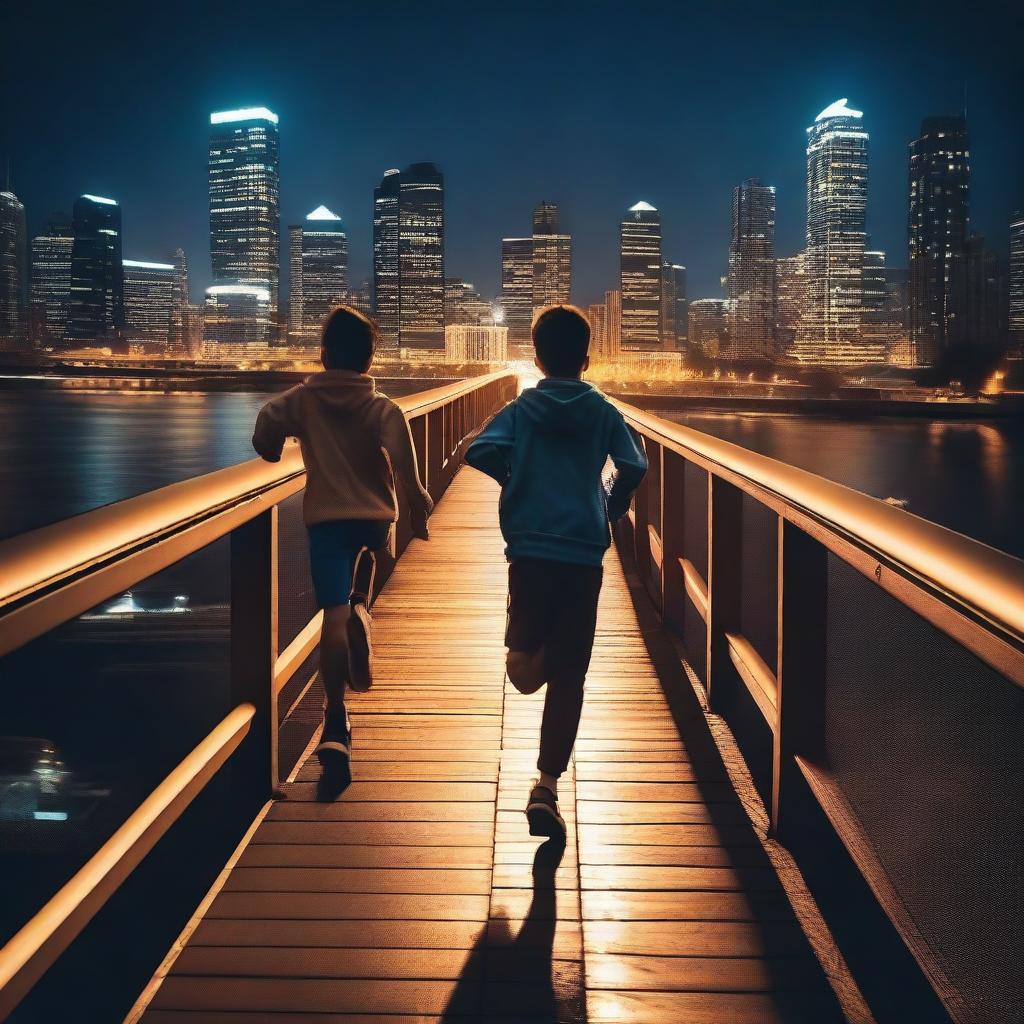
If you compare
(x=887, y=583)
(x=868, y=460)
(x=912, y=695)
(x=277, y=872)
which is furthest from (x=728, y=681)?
(x=868, y=460)

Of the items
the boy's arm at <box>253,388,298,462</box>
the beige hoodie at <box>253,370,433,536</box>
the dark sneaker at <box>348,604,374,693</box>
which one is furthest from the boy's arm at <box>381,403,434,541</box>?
the dark sneaker at <box>348,604,374,693</box>

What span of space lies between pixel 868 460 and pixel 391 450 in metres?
59.0

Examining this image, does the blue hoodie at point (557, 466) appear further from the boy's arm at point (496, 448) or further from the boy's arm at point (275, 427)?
the boy's arm at point (275, 427)

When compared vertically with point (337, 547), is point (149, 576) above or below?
above

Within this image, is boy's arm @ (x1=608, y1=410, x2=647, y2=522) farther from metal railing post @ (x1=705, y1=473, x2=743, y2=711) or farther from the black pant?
metal railing post @ (x1=705, y1=473, x2=743, y2=711)

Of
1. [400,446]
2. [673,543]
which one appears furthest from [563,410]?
[673,543]

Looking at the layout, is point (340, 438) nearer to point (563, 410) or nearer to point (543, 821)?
point (563, 410)

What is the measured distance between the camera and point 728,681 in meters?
4.15

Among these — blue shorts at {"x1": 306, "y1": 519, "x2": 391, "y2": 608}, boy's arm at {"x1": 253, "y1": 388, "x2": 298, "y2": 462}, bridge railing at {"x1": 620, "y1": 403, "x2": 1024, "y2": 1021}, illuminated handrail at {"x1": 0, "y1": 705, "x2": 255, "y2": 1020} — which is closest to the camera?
bridge railing at {"x1": 620, "y1": 403, "x2": 1024, "y2": 1021}

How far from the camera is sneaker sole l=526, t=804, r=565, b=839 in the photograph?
2824 millimetres

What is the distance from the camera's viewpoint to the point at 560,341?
9.41 feet

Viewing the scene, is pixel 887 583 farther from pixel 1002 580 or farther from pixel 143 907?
pixel 143 907

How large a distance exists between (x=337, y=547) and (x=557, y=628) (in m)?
0.76

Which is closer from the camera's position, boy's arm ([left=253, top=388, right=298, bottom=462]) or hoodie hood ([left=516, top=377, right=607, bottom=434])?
hoodie hood ([left=516, top=377, right=607, bottom=434])
